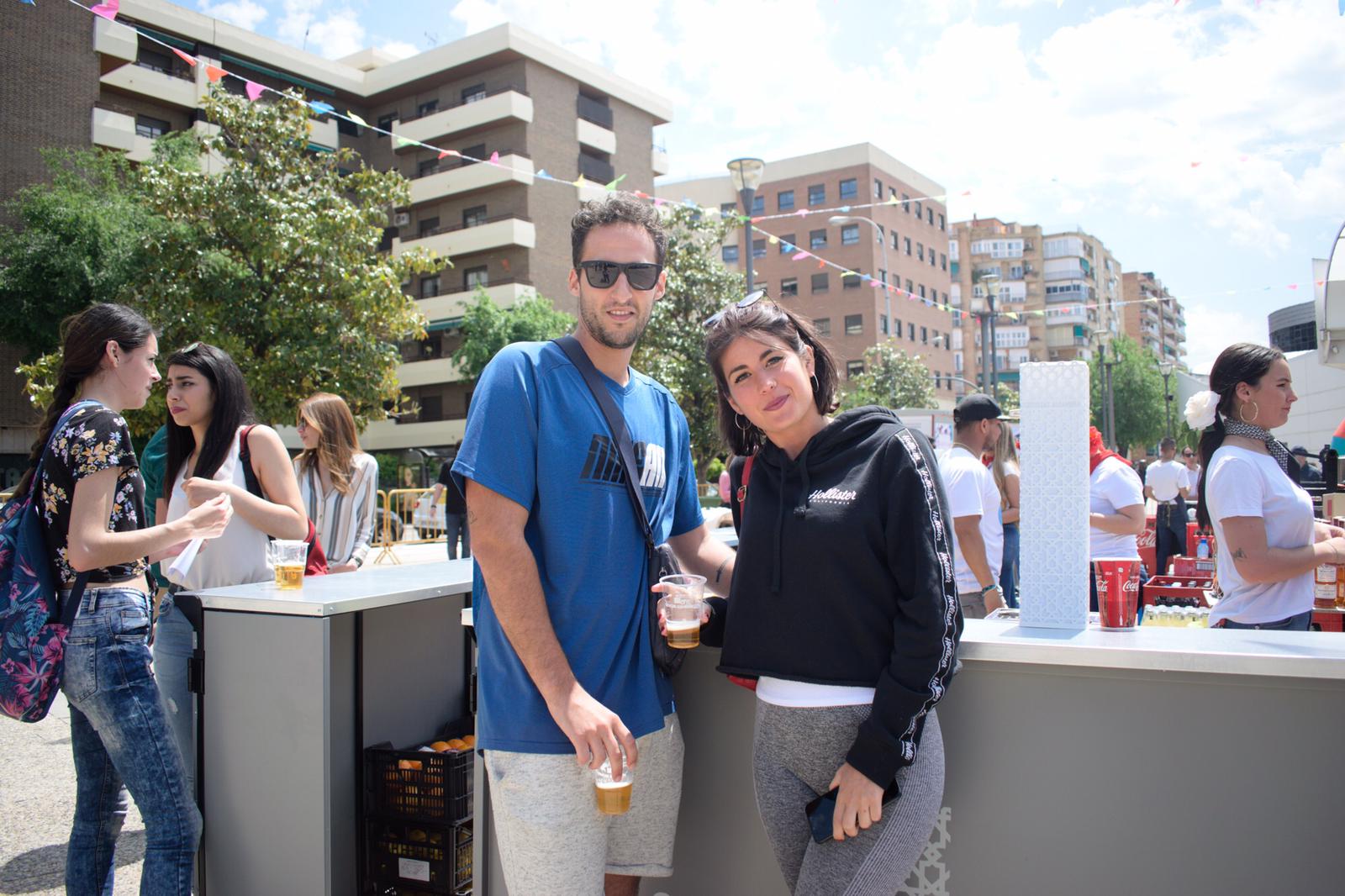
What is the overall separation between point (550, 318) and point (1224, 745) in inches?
1482

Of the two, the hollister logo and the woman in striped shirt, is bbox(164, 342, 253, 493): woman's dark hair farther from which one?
the hollister logo

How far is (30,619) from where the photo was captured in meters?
2.75

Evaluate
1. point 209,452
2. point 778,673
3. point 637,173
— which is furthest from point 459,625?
point 637,173

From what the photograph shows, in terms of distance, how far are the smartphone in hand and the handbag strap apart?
69 cm

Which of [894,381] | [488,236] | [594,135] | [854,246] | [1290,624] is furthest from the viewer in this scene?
[854,246]

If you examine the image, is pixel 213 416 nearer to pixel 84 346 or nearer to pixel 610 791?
pixel 84 346

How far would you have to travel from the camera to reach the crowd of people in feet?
6.27

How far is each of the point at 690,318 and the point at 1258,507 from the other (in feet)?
63.6

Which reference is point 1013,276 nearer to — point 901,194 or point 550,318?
point 901,194

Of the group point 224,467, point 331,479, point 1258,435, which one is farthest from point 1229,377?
point 331,479

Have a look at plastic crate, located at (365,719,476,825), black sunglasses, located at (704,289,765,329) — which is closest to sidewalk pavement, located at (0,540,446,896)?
plastic crate, located at (365,719,476,825)

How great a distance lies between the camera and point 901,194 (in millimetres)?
67438

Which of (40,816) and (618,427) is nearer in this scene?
(618,427)

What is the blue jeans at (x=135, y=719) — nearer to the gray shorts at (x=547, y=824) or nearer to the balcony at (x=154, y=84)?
the gray shorts at (x=547, y=824)
